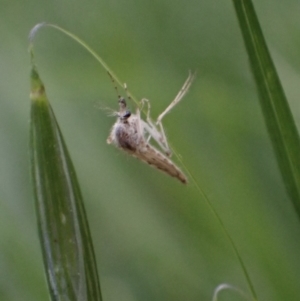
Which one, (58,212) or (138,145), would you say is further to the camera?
(138,145)

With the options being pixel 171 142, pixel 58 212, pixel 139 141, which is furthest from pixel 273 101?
pixel 171 142

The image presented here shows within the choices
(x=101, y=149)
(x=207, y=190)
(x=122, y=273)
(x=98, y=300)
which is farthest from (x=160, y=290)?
(x=98, y=300)

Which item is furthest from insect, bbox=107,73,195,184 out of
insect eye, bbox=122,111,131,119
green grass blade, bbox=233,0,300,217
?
green grass blade, bbox=233,0,300,217

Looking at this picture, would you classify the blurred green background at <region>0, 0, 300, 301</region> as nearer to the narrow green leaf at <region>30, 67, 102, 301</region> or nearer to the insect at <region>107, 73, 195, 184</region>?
the insect at <region>107, 73, 195, 184</region>

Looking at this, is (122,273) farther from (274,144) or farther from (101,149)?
(274,144)

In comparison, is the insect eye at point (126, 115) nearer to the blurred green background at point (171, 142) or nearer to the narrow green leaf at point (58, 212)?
the blurred green background at point (171, 142)

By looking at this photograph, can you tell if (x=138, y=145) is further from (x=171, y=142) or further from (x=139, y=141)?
→ (x=171, y=142)
